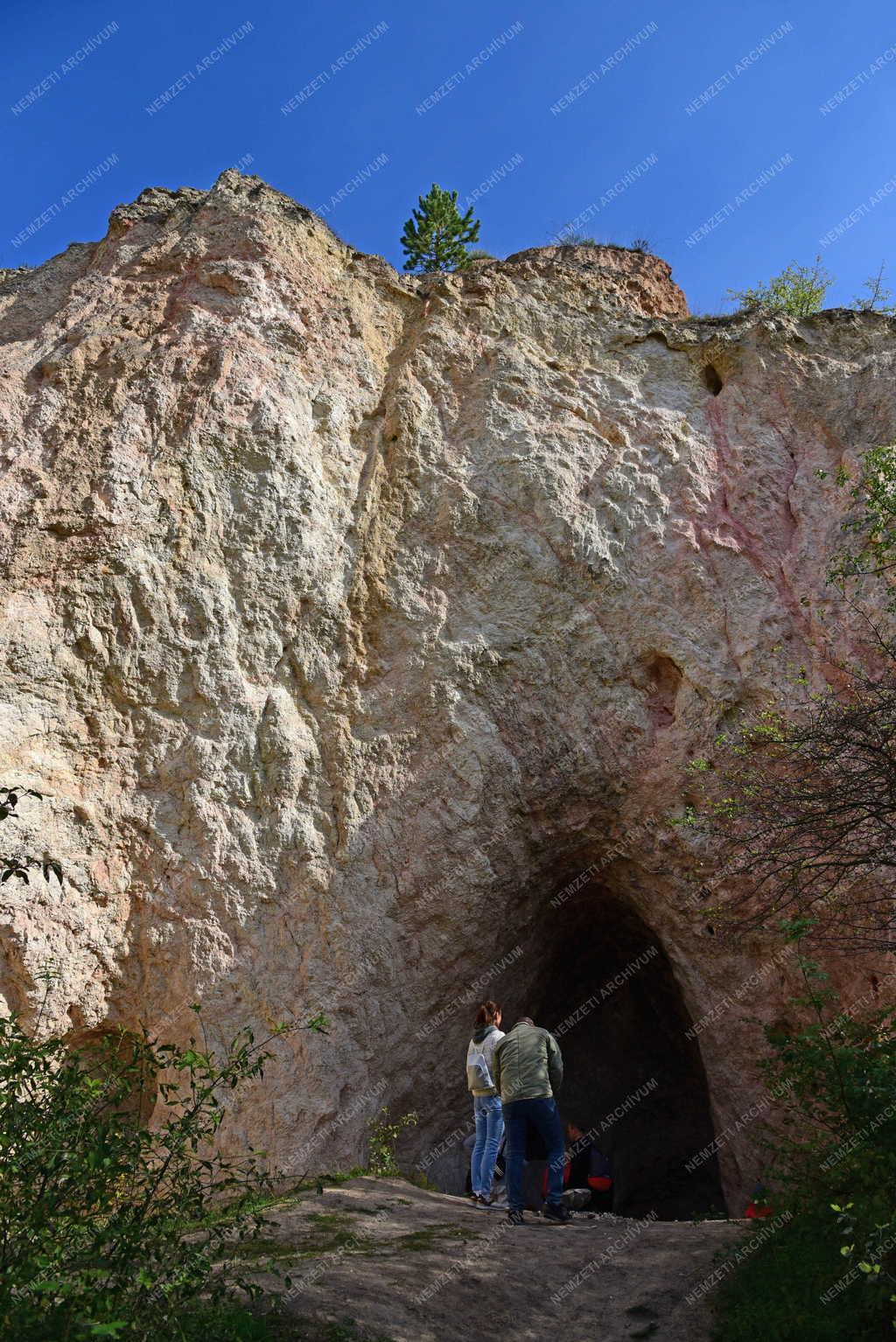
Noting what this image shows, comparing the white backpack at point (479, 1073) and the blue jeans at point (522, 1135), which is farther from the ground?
the white backpack at point (479, 1073)

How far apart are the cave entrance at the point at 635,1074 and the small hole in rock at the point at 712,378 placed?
255 inches

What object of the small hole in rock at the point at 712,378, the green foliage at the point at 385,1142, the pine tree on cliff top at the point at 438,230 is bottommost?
the green foliage at the point at 385,1142

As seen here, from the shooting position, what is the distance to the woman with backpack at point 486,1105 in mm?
7523

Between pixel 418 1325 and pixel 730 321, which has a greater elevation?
pixel 730 321

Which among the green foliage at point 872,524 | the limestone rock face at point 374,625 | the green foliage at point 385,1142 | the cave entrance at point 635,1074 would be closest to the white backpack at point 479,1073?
the green foliage at point 385,1142

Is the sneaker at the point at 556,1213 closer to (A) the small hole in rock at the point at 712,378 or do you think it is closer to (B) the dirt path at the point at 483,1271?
(B) the dirt path at the point at 483,1271

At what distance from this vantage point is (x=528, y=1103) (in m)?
6.92

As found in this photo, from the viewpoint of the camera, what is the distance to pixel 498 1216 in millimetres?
7090

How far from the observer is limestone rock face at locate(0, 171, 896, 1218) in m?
8.43

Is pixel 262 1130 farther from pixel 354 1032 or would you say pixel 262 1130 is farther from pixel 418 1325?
pixel 418 1325

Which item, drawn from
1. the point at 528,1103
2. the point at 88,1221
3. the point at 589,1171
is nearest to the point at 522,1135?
the point at 528,1103

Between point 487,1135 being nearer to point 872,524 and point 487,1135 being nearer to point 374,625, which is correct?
point 374,625

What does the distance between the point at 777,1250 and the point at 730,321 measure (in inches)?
398

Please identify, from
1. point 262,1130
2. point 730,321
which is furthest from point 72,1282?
point 730,321
